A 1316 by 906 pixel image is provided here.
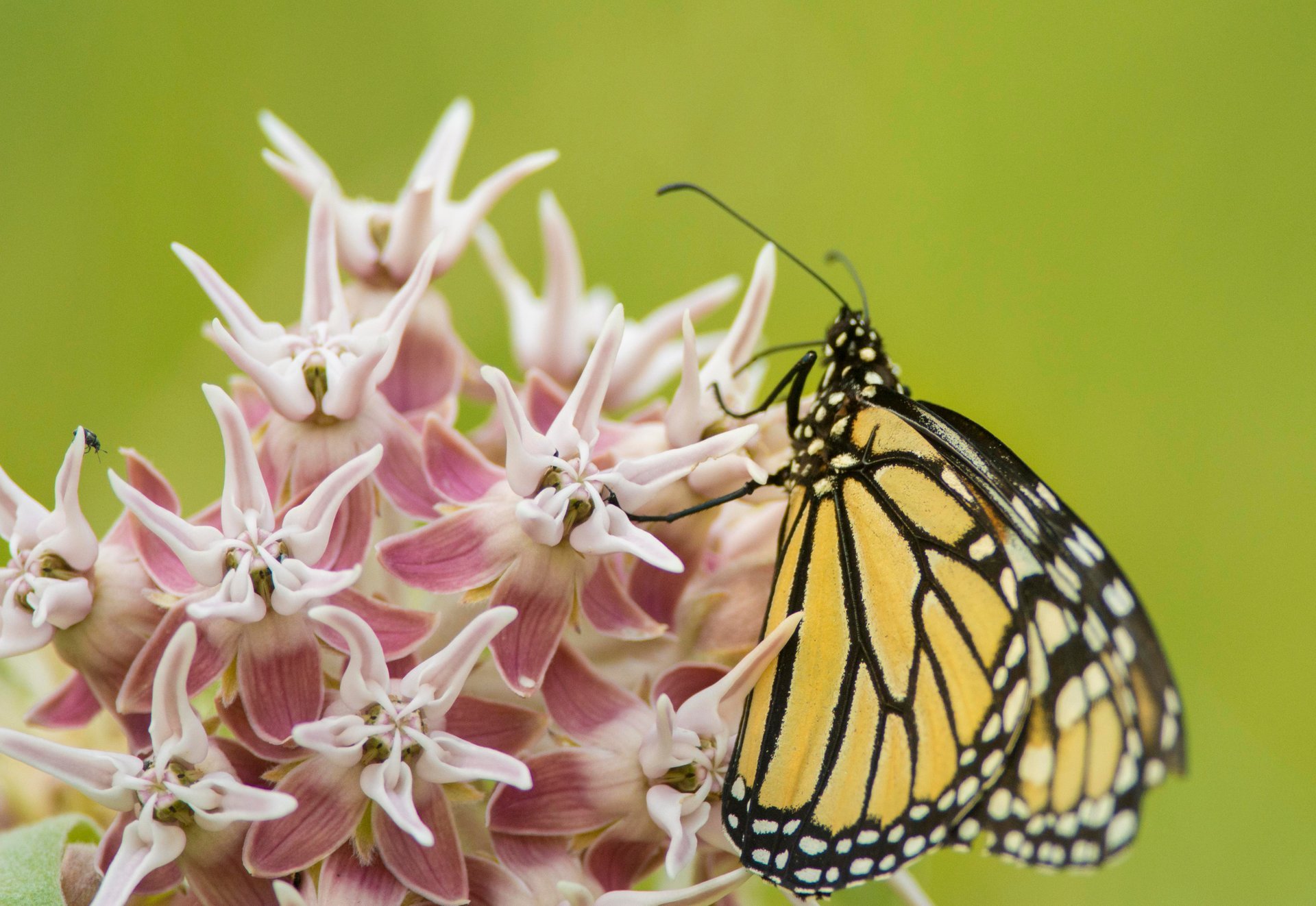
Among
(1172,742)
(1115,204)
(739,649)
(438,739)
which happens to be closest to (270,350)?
(438,739)

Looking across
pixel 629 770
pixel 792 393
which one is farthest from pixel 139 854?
pixel 792 393

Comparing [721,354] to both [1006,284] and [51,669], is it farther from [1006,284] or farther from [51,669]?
[1006,284]

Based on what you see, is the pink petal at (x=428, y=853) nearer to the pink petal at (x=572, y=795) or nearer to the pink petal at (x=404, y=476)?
the pink petal at (x=572, y=795)

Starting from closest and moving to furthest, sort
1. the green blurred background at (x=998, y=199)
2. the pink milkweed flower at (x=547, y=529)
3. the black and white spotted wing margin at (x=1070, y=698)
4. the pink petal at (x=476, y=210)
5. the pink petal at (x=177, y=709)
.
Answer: the pink petal at (x=177, y=709), the pink milkweed flower at (x=547, y=529), the black and white spotted wing margin at (x=1070, y=698), the pink petal at (x=476, y=210), the green blurred background at (x=998, y=199)

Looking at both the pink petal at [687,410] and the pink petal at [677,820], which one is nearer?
the pink petal at [677,820]

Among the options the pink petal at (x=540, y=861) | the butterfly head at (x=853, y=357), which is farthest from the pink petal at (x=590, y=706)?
the butterfly head at (x=853, y=357)

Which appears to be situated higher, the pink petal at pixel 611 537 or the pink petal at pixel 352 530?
the pink petal at pixel 611 537

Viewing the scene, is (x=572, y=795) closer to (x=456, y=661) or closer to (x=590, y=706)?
(x=590, y=706)
